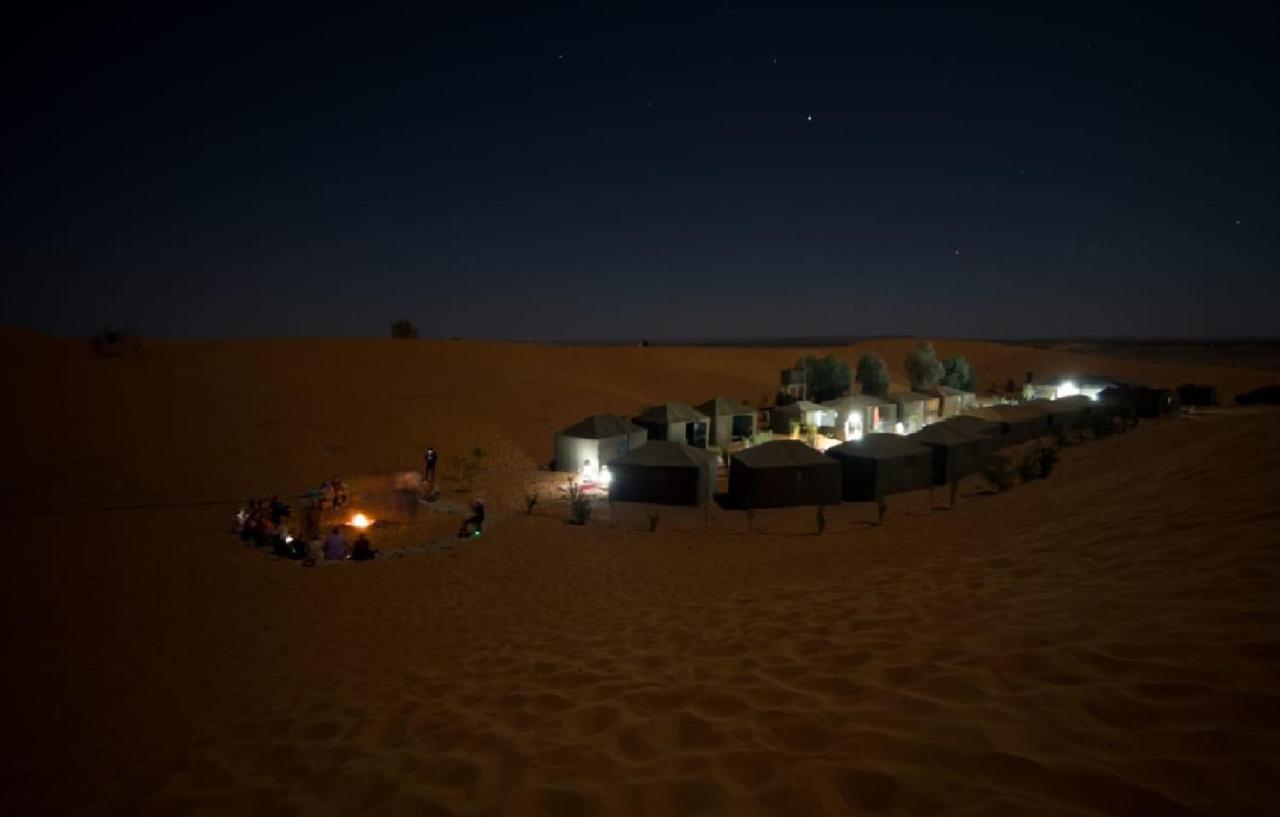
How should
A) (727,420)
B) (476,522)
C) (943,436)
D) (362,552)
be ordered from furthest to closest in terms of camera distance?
(727,420) → (943,436) → (476,522) → (362,552)

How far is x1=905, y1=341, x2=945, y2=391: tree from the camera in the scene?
50.7 m

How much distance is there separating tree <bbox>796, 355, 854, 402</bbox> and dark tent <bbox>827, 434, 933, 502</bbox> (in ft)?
92.1

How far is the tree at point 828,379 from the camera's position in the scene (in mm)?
49938

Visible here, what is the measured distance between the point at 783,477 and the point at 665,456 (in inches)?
151

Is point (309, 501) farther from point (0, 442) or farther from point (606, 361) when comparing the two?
point (606, 361)

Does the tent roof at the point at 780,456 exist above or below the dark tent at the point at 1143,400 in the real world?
below

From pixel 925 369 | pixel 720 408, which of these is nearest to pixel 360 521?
pixel 720 408

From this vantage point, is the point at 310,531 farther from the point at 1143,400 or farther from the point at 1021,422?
the point at 1143,400

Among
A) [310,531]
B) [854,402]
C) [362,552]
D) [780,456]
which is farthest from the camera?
[854,402]

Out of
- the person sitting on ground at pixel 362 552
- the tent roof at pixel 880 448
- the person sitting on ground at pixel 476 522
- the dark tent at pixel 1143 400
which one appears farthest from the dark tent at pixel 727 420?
the dark tent at pixel 1143 400

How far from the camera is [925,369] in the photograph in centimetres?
5069

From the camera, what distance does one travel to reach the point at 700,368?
227 feet

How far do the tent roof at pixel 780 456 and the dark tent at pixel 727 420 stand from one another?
10906mm

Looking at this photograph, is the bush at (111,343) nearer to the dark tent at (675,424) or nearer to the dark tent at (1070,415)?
the dark tent at (675,424)
